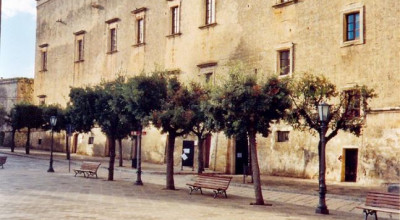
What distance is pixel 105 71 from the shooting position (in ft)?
132

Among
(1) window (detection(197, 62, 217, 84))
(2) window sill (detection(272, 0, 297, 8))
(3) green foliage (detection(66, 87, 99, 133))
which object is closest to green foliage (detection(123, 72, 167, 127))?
(3) green foliage (detection(66, 87, 99, 133))

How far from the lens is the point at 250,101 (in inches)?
605

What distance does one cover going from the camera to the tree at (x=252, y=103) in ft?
50.6

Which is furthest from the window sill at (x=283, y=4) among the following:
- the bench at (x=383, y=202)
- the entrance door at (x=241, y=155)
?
the bench at (x=383, y=202)

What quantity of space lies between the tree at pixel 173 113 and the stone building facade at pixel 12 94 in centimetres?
3653

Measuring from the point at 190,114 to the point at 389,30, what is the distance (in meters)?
9.47

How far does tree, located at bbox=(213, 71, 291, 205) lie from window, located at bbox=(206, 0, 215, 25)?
611 inches

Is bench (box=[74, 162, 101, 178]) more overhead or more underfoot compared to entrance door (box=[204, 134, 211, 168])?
more underfoot

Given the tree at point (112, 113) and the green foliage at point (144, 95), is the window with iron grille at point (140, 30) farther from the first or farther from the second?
the green foliage at point (144, 95)

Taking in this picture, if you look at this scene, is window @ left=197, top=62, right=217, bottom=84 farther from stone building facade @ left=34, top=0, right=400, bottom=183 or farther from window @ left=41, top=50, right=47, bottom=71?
window @ left=41, top=50, right=47, bottom=71

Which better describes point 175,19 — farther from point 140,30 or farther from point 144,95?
point 144,95

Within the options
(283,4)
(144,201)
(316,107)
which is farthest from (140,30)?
(144,201)

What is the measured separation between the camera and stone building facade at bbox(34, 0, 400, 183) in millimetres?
22156

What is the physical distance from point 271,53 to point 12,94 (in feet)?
116
